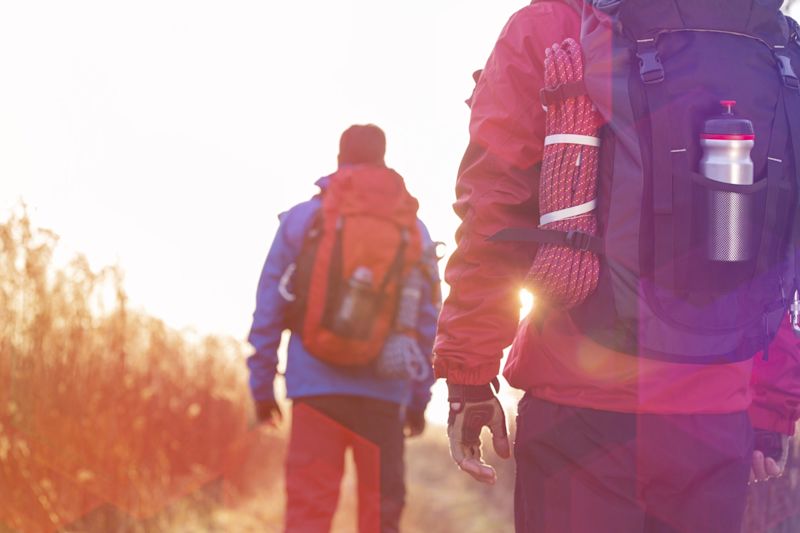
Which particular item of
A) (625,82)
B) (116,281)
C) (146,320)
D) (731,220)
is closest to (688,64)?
(625,82)

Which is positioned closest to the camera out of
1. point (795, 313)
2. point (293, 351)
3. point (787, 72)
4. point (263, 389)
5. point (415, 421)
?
point (787, 72)

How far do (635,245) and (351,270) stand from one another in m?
2.49

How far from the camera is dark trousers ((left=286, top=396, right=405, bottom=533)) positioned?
15.5 ft

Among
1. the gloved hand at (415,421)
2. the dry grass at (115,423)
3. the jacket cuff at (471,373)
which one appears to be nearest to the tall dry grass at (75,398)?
the dry grass at (115,423)

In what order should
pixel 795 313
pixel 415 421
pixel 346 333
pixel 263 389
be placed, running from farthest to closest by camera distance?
pixel 415 421, pixel 263 389, pixel 346 333, pixel 795 313

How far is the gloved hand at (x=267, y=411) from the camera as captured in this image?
501 cm

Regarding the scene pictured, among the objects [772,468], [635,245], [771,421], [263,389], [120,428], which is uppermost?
[635,245]

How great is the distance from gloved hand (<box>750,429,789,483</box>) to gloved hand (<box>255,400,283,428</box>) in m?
2.60

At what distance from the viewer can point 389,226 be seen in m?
4.84

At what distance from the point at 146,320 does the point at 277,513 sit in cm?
179

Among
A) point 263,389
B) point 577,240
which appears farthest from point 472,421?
point 263,389

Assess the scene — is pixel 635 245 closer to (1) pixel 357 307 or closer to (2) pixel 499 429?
(2) pixel 499 429

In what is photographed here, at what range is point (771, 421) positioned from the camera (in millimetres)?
2928

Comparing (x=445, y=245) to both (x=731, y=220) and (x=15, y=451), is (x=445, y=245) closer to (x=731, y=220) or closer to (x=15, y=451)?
(x=15, y=451)
